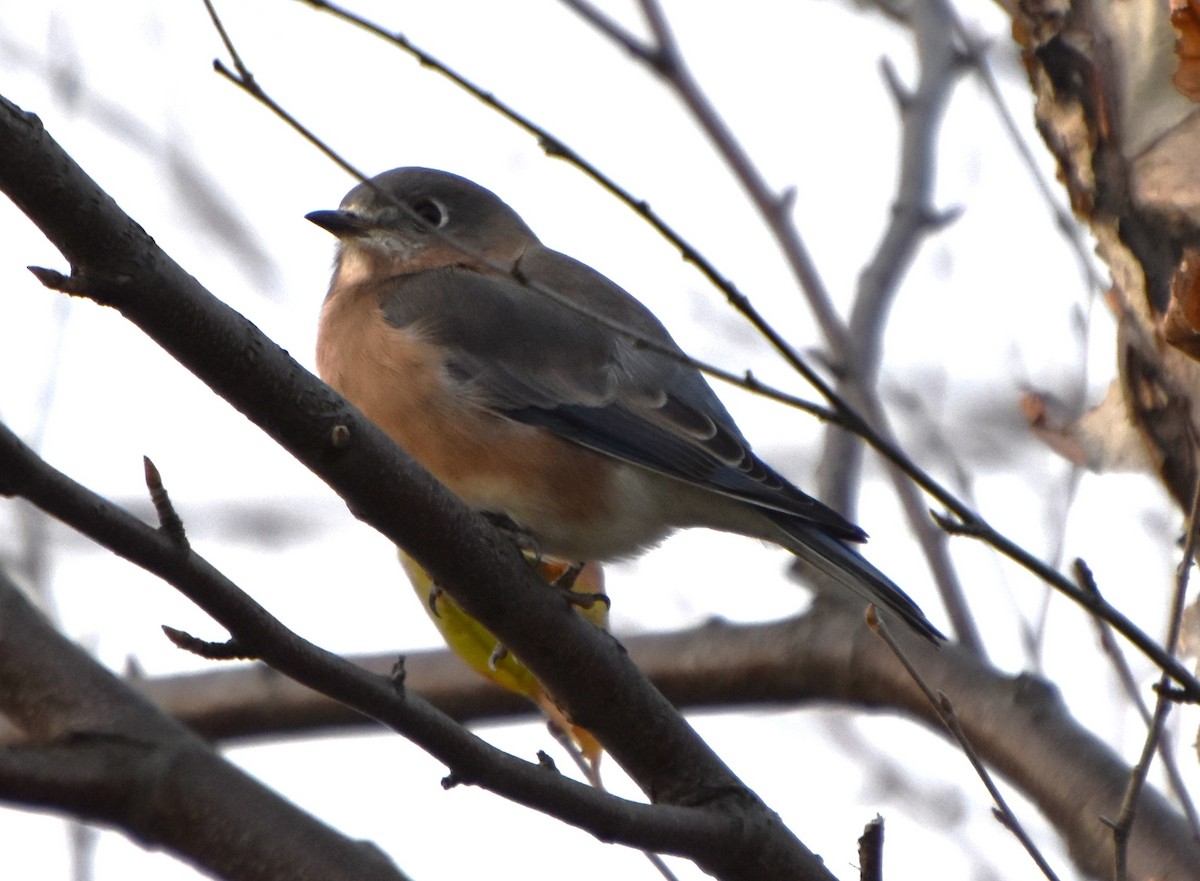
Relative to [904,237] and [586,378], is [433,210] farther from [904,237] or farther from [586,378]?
[904,237]

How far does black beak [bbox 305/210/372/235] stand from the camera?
602 centimetres

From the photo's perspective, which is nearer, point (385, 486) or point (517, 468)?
point (385, 486)

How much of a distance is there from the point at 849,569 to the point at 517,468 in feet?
3.72

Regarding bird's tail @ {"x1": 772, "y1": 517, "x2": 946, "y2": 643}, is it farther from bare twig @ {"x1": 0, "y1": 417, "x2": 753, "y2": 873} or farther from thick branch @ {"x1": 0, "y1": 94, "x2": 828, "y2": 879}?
bare twig @ {"x1": 0, "y1": 417, "x2": 753, "y2": 873}

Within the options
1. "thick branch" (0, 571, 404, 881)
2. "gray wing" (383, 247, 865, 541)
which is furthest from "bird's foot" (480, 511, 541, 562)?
"thick branch" (0, 571, 404, 881)

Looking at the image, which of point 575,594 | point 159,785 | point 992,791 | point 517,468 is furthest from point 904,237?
point 159,785

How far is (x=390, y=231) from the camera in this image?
19.9 feet

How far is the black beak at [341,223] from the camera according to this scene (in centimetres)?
602

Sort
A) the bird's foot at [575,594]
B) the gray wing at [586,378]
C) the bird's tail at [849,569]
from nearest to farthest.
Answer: the bird's foot at [575,594], the bird's tail at [849,569], the gray wing at [586,378]

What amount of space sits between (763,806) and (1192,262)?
140cm

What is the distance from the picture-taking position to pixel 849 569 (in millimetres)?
4504

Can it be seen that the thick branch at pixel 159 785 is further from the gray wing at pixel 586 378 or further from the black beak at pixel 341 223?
the black beak at pixel 341 223

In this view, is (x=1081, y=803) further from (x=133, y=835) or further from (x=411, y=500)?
(x=133, y=835)

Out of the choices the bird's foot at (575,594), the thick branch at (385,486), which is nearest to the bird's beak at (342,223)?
the bird's foot at (575,594)
